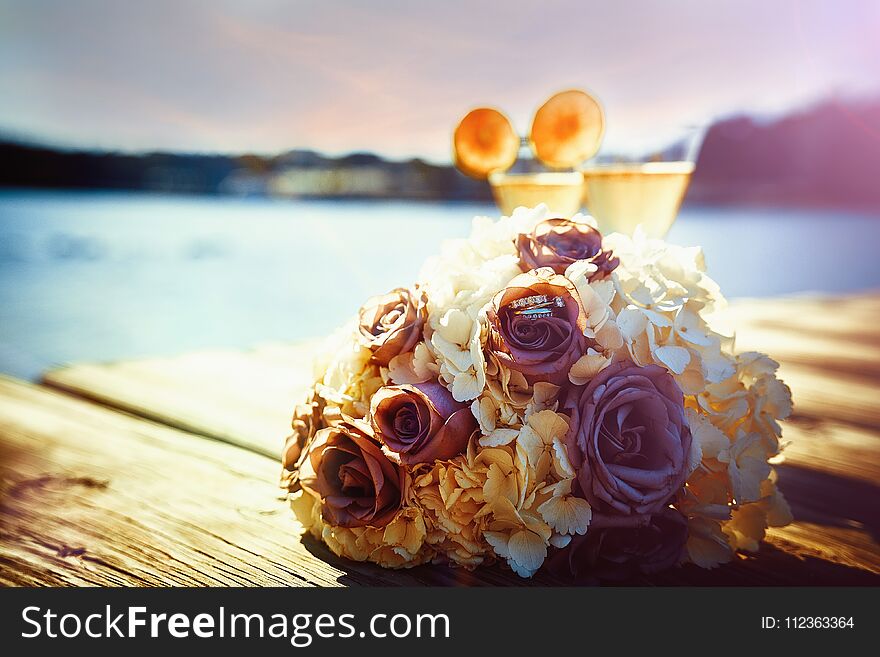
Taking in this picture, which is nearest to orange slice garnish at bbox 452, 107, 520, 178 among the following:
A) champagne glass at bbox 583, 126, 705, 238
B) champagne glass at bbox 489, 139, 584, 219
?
champagne glass at bbox 489, 139, 584, 219

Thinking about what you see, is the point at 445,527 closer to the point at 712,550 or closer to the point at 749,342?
the point at 712,550

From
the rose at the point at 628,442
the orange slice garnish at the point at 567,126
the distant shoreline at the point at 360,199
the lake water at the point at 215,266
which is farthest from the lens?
the lake water at the point at 215,266

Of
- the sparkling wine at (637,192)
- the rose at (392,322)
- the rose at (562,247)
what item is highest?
the sparkling wine at (637,192)

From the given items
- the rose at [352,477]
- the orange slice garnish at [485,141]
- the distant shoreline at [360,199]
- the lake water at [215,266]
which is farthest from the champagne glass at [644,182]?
the lake water at [215,266]

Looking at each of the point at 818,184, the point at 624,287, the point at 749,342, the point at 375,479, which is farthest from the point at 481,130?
the point at 818,184

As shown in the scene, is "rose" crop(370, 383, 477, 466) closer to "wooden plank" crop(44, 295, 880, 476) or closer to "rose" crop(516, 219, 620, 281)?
A: "rose" crop(516, 219, 620, 281)

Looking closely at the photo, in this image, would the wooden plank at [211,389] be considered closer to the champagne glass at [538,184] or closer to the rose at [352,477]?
the rose at [352,477]
